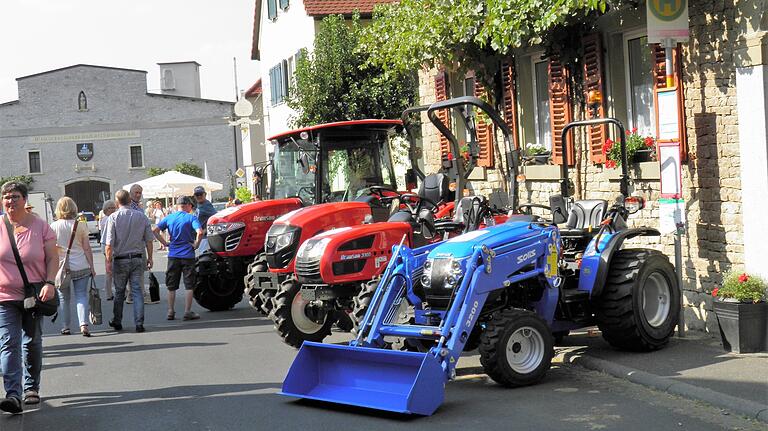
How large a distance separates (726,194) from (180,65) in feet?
225

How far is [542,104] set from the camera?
50.5ft

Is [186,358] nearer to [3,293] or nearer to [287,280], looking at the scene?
[287,280]

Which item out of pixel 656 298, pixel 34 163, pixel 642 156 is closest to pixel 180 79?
pixel 34 163

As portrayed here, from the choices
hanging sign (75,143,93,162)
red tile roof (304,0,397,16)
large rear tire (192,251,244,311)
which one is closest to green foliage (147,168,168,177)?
hanging sign (75,143,93,162)

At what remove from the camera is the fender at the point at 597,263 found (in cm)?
948

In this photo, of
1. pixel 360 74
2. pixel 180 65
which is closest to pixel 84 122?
pixel 180 65

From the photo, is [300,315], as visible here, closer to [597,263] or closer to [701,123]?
[597,263]

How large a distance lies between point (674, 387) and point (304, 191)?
24.8 ft

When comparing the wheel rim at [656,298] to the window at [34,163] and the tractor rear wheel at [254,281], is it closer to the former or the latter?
the tractor rear wheel at [254,281]

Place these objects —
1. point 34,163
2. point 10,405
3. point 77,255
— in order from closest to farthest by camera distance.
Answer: point 10,405 → point 77,255 → point 34,163

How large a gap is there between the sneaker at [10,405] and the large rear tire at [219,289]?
745 centimetres

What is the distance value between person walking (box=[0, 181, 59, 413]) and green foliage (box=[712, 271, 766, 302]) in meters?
5.98

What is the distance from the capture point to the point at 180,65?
75750 mm

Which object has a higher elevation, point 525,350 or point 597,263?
point 597,263
